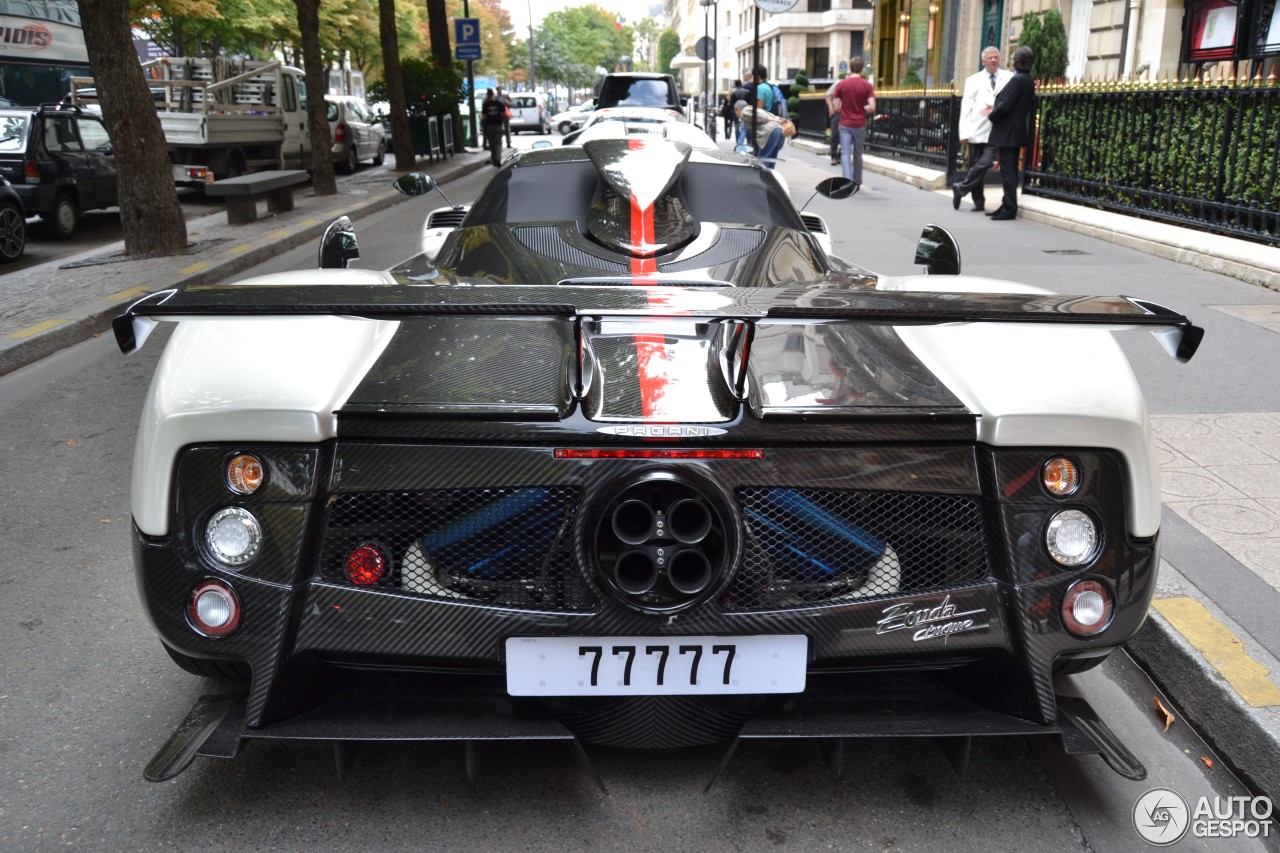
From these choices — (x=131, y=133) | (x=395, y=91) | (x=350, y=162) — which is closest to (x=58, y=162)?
(x=131, y=133)

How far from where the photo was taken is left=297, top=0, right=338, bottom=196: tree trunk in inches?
707

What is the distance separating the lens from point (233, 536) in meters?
2.35

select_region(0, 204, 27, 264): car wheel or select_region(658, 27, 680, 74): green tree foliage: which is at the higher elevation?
select_region(658, 27, 680, 74): green tree foliage

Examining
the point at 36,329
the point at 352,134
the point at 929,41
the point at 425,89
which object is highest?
the point at 929,41

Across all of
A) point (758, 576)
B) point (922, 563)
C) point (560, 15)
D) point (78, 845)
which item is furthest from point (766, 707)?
point (560, 15)

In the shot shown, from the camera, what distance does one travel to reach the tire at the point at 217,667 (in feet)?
7.96

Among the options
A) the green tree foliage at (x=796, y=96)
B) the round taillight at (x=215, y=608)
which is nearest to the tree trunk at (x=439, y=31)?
the green tree foliage at (x=796, y=96)

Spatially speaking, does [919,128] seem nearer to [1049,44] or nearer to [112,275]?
[1049,44]

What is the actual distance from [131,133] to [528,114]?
135 ft

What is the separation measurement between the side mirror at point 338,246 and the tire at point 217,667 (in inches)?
91.2

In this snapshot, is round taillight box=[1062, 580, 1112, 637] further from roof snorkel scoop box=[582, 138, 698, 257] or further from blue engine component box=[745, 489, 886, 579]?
roof snorkel scoop box=[582, 138, 698, 257]

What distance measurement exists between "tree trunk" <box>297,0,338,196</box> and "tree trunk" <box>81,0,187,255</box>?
661cm

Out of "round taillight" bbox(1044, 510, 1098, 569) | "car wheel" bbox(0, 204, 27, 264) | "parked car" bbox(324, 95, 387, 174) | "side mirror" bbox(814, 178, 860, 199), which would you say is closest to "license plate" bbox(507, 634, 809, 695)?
"round taillight" bbox(1044, 510, 1098, 569)

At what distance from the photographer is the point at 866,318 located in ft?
7.29
